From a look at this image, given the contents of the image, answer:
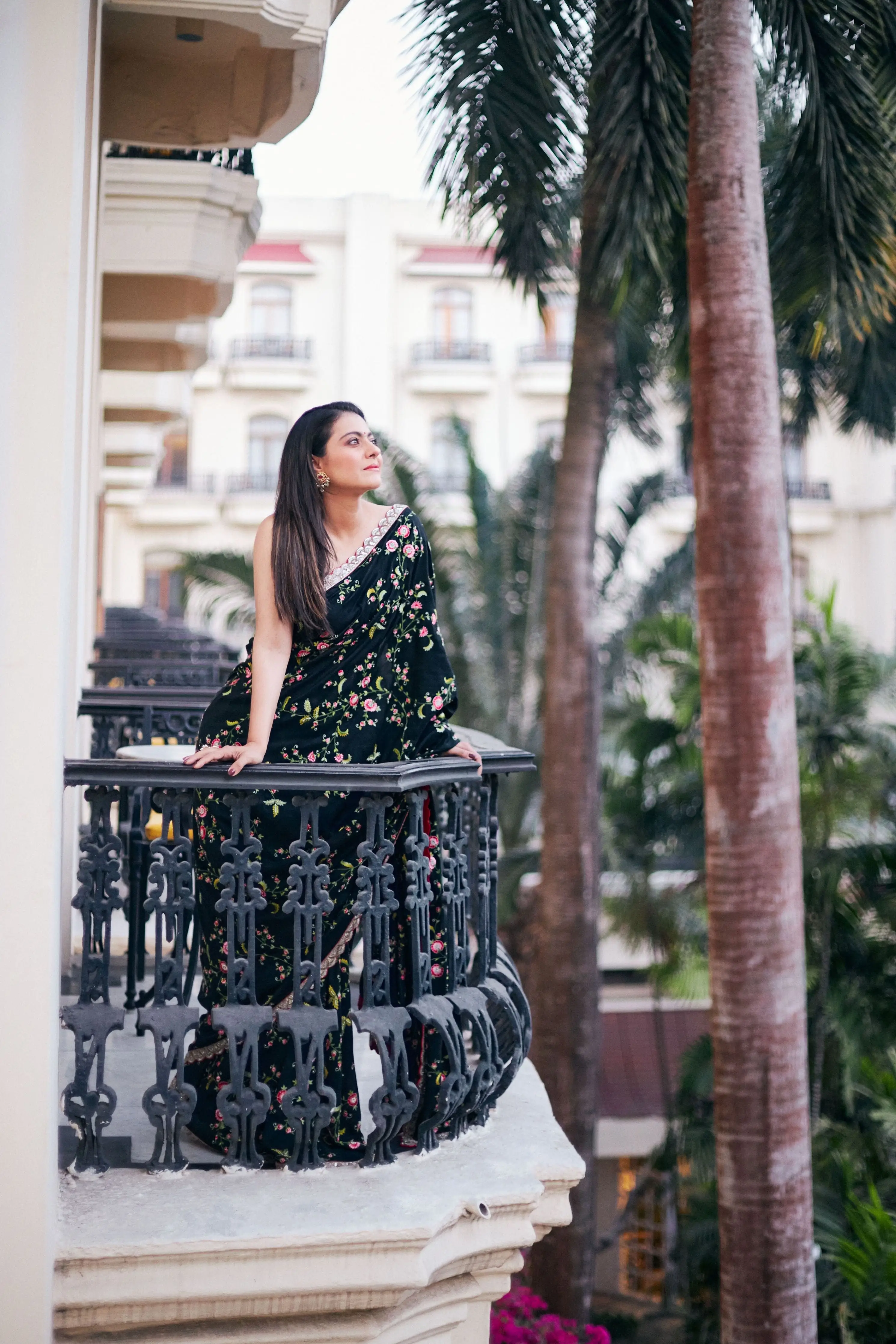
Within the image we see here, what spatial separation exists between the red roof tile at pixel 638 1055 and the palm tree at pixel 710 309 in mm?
9082

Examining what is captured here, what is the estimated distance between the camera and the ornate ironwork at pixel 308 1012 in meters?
3.30

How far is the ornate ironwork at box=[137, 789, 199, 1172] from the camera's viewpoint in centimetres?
327

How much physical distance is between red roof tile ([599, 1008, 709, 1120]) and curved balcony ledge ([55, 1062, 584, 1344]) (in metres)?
16.3

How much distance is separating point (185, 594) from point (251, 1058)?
1516 centimetres

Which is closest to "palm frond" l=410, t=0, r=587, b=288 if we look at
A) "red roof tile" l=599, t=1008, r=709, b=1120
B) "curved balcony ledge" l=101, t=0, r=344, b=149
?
"curved balcony ledge" l=101, t=0, r=344, b=149

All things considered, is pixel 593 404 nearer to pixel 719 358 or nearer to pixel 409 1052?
pixel 719 358

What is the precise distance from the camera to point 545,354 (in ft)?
102

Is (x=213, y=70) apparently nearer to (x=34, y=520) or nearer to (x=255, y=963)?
(x=34, y=520)

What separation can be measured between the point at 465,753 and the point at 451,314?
2904 cm

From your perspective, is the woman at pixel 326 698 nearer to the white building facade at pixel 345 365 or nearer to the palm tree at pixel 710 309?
the palm tree at pixel 710 309

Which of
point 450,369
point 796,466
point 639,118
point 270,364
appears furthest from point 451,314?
point 639,118

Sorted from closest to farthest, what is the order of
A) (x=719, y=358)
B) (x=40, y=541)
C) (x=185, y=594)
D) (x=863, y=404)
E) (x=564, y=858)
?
(x=40, y=541), (x=719, y=358), (x=564, y=858), (x=863, y=404), (x=185, y=594)

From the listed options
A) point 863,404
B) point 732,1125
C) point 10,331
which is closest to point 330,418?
point 10,331

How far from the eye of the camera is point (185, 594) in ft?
59.3
